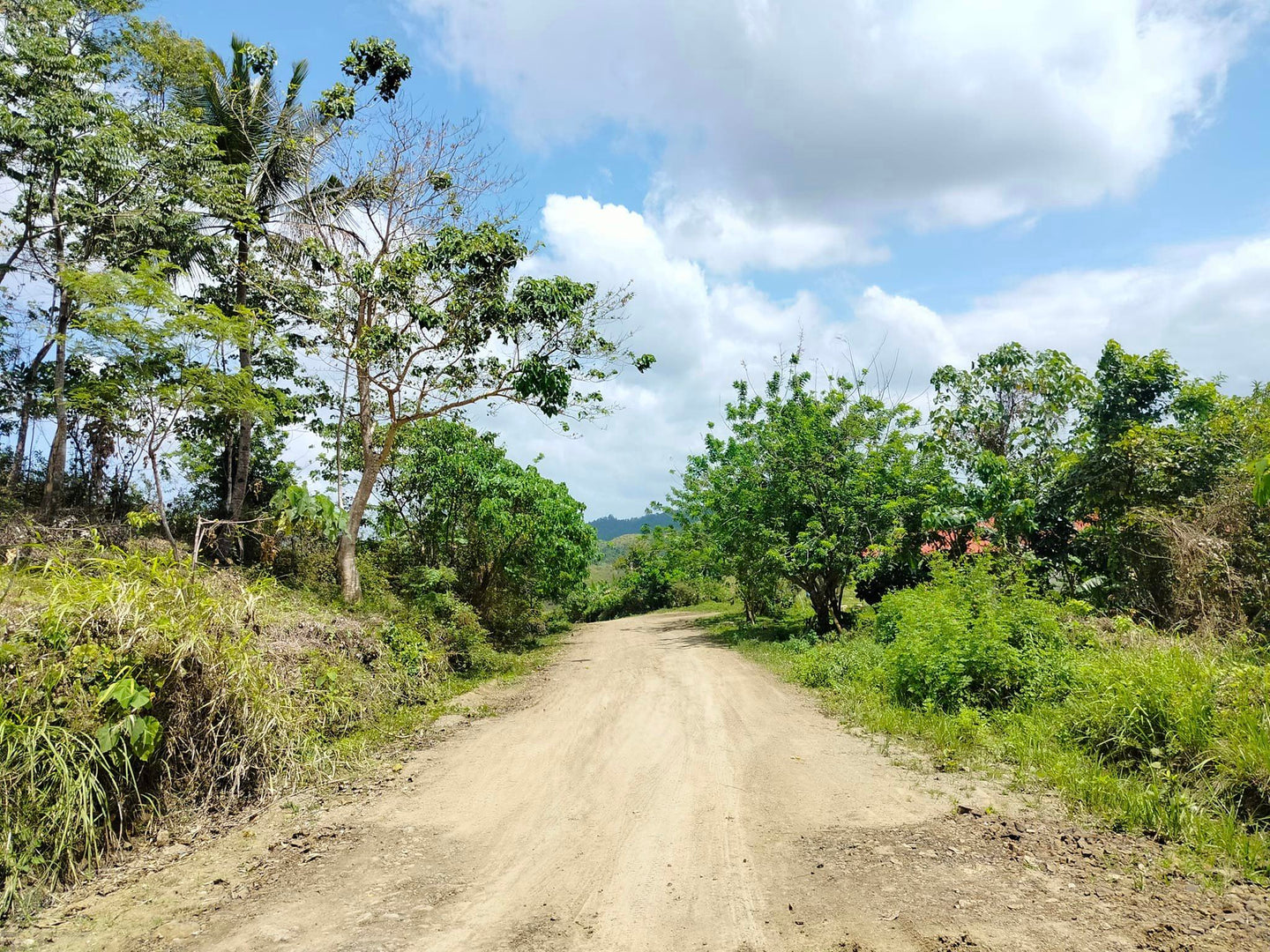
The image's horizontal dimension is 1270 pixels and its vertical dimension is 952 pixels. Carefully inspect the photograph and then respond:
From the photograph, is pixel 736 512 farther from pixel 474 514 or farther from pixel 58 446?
pixel 58 446

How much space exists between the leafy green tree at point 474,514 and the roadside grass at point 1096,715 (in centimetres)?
887

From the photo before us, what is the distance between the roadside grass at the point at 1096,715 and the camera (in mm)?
5238

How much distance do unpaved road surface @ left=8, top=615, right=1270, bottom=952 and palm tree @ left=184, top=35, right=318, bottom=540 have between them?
12.4 m

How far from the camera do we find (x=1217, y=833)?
4938 millimetres

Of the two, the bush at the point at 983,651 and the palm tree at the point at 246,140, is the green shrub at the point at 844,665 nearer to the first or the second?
the bush at the point at 983,651

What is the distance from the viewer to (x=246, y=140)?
57.5 ft

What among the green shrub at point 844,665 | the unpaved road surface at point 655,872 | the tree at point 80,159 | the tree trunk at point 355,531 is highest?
the tree at point 80,159

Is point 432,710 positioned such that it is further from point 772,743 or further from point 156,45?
point 156,45

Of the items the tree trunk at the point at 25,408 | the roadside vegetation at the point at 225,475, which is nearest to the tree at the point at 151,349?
the roadside vegetation at the point at 225,475

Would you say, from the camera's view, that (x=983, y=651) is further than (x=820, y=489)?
No

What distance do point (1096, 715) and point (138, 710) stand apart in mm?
8477

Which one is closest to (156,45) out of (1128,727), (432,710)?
(432,710)

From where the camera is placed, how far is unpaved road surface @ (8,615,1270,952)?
13.3ft

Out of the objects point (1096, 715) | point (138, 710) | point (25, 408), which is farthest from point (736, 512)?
point (25, 408)
